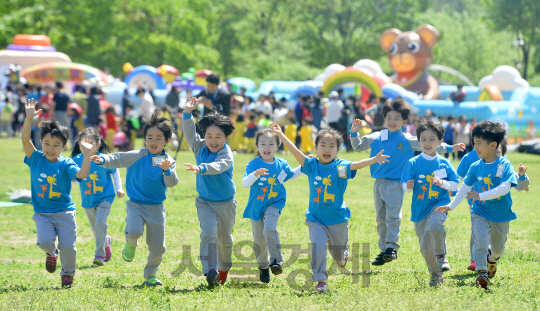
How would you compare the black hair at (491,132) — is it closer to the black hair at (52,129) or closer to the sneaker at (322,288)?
the sneaker at (322,288)

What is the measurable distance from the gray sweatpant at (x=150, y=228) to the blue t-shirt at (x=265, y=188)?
86 cm

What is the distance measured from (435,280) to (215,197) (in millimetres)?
2117

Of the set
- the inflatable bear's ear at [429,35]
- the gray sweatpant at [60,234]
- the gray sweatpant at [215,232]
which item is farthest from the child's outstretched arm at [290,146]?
the inflatable bear's ear at [429,35]

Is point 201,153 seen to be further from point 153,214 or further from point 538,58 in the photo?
point 538,58

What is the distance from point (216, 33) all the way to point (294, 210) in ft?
123

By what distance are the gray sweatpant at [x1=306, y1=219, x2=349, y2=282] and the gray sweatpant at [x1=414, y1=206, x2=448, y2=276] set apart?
0.74 metres

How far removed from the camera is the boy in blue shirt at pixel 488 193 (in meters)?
5.73

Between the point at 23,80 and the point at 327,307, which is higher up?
the point at 23,80

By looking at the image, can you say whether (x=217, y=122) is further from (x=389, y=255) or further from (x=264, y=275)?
(x=389, y=255)

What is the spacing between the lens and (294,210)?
10.4m

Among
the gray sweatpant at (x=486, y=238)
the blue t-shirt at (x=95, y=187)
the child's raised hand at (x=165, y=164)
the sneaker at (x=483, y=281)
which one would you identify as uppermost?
the child's raised hand at (x=165, y=164)

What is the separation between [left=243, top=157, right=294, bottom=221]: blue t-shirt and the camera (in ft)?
20.8

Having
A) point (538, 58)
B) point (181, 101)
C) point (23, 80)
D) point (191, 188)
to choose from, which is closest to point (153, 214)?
point (191, 188)

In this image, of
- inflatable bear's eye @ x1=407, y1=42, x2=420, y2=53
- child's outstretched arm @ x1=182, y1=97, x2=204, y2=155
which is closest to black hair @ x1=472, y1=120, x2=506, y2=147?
child's outstretched arm @ x1=182, y1=97, x2=204, y2=155
